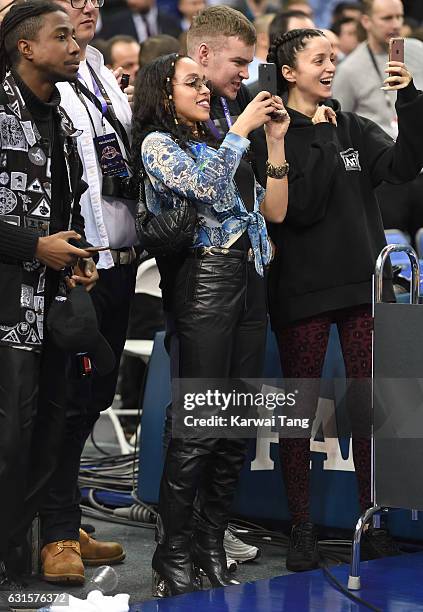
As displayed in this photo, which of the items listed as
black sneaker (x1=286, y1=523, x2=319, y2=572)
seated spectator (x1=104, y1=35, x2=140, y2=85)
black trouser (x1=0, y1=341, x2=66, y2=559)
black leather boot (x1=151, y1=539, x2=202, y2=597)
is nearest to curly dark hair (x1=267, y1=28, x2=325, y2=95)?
black trouser (x1=0, y1=341, x2=66, y2=559)

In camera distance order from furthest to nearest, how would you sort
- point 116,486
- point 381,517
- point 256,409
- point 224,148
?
point 116,486 < point 381,517 < point 256,409 < point 224,148

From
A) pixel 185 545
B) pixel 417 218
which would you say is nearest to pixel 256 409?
pixel 185 545

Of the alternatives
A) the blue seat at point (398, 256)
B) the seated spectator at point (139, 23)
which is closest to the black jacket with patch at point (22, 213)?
the blue seat at point (398, 256)

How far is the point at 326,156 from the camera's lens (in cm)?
472

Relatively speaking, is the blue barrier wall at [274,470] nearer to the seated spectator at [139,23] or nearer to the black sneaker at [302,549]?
the black sneaker at [302,549]

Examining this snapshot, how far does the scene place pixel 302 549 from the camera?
4703 mm

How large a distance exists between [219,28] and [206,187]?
2.60ft

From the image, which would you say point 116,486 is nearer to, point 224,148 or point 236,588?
point 236,588

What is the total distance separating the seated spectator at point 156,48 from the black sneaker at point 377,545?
3.22m

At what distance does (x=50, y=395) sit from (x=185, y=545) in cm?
67

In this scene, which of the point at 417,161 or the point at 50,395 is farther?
the point at 417,161

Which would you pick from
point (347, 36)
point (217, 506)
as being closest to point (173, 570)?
point (217, 506)

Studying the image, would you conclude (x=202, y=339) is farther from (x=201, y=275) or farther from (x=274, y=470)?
(x=274, y=470)

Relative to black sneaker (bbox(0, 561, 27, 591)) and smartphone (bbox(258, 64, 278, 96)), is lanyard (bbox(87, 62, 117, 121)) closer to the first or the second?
smartphone (bbox(258, 64, 278, 96))
